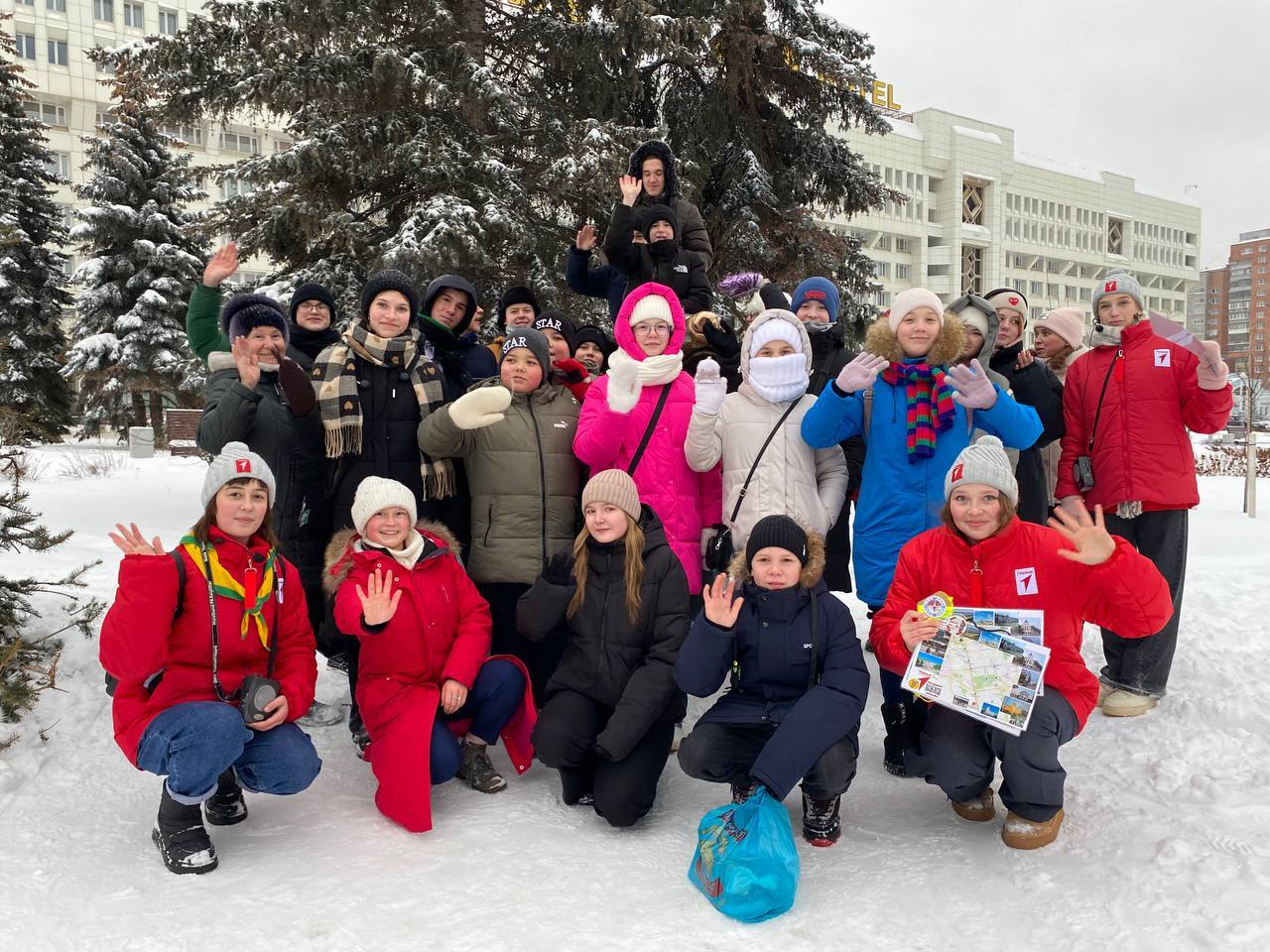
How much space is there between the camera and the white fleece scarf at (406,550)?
3.50m

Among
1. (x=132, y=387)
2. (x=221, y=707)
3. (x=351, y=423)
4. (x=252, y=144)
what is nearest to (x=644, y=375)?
(x=351, y=423)

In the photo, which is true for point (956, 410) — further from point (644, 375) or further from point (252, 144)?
point (252, 144)

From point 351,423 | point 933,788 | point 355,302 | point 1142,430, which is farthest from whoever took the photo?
point 355,302

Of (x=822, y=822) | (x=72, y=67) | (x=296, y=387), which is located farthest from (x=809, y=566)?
(x=72, y=67)

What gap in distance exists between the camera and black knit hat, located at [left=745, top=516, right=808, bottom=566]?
3.28m

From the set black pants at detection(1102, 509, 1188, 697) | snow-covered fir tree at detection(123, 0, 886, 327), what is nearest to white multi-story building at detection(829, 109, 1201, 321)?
snow-covered fir tree at detection(123, 0, 886, 327)

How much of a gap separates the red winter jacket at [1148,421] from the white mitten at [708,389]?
6.89ft

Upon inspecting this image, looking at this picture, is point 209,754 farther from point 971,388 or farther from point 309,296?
point 971,388

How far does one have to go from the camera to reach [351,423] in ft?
12.9

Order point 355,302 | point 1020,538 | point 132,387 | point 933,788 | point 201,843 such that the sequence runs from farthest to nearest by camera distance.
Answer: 1. point 132,387
2. point 355,302
3. point 933,788
4. point 1020,538
5. point 201,843

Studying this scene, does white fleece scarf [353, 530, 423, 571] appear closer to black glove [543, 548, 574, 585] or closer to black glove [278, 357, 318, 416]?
black glove [543, 548, 574, 585]

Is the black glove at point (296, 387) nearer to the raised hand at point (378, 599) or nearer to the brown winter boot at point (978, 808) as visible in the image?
the raised hand at point (378, 599)

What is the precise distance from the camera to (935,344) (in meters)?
3.73

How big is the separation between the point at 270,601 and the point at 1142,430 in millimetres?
4177
